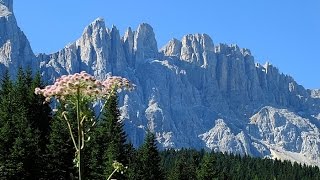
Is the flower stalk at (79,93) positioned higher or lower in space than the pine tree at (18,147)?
lower

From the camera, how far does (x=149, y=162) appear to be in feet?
217

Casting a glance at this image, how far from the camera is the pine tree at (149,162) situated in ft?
213

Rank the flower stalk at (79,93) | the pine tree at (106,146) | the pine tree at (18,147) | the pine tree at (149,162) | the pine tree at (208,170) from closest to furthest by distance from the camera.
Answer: the flower stalk at (79,93) < the pine tree at (18,147) < the pine tree at (106,146) < the pine tree at (149,162) < the pine tree at (208,170)

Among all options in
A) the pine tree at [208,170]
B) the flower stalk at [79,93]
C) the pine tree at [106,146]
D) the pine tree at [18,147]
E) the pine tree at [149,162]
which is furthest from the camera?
the pine tree at [208,170]

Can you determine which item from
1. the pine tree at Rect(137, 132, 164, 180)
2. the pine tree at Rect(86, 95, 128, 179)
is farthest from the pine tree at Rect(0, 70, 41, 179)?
the pine tree at Rect(137, 132, 164, 180)

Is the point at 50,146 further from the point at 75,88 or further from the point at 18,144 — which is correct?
the point at 75,88

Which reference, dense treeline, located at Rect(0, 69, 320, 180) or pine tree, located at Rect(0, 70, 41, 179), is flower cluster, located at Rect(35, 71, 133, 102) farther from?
pine tree, located at Rect(0, 70, 41, 179)

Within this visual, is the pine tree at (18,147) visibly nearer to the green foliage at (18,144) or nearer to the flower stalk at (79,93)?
the green foliage at (18,144)

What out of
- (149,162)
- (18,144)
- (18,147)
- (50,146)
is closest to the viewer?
(18,144)

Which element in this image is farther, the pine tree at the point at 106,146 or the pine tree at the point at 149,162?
the pine tree at the point at 149,162

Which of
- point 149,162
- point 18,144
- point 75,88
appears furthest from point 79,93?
point 149,162

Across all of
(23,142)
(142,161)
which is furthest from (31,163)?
(142,161)

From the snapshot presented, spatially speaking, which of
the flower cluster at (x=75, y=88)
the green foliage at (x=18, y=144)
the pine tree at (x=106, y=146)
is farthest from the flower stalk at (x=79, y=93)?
the pine tree at (x=106, y=146)

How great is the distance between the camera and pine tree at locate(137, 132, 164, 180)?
6488 centimetres
